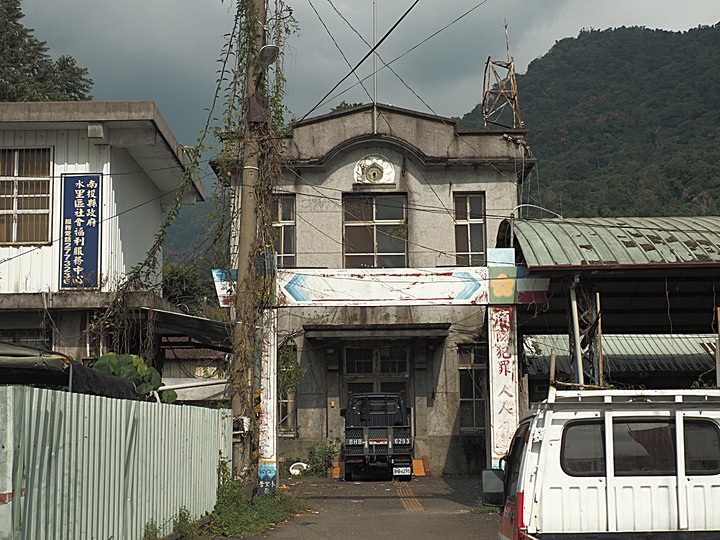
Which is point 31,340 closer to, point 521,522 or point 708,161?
point 521,522

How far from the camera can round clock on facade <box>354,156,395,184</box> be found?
88.2 ft

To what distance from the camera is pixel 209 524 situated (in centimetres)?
1362

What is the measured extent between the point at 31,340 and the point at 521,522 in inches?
543

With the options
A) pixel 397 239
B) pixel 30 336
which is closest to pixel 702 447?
pixel 30 336

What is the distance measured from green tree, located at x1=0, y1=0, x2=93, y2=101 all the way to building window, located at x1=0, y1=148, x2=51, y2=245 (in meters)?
19.0

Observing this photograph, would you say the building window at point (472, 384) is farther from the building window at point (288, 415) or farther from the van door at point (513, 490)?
the van door at point (513, 490)

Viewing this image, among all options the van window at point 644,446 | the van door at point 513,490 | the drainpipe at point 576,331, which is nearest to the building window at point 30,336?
the drainpipe at point 576,331

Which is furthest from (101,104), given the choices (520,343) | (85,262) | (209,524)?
(520,343)

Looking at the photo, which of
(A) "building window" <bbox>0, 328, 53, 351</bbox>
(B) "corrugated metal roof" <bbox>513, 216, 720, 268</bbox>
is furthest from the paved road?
(A) "building window" <bbox>0, 328, 53, 351</bbox>

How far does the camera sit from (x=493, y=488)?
8.52 m

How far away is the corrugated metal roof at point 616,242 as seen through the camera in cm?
1769

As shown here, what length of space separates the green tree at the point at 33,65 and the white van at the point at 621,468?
1311 inches

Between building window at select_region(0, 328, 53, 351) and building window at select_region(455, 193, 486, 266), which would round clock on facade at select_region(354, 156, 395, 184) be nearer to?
building window at select_region(455, 193, 486, 266)

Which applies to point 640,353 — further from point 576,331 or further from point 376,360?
point 576,331
